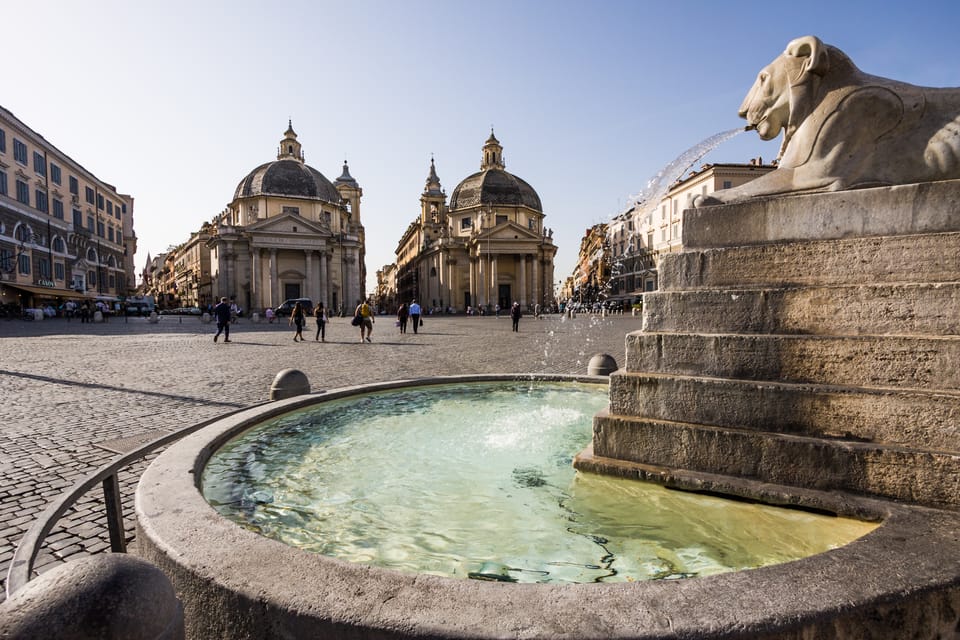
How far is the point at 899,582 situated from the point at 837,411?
1.38m

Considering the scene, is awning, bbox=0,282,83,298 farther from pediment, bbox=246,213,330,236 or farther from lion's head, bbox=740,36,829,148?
lion's head, bbox=740,36,829,148

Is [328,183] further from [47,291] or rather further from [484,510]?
[484,510]

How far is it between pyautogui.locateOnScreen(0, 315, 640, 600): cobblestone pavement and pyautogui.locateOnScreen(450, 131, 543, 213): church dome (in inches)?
1997

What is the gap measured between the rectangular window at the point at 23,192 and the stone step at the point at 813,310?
47.9 m

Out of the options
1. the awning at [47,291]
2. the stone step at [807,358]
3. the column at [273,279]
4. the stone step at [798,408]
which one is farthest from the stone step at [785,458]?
the column at [273,279]

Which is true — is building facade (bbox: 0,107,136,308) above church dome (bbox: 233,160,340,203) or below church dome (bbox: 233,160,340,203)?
below

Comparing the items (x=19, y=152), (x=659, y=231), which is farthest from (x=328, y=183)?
(x=659, y=231)

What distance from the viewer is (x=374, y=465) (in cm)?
359

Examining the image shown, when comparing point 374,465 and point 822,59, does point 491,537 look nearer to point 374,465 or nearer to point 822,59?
point 374,465

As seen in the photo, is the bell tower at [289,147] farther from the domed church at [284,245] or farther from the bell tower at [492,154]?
the bell tower at [492,154]

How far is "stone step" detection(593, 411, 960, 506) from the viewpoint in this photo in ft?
7.98

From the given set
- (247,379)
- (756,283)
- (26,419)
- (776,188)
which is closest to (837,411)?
(756,283)

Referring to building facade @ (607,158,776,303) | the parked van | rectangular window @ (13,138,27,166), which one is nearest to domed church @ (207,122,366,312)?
the parked van

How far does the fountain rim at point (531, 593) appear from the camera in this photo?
139 centimetres
